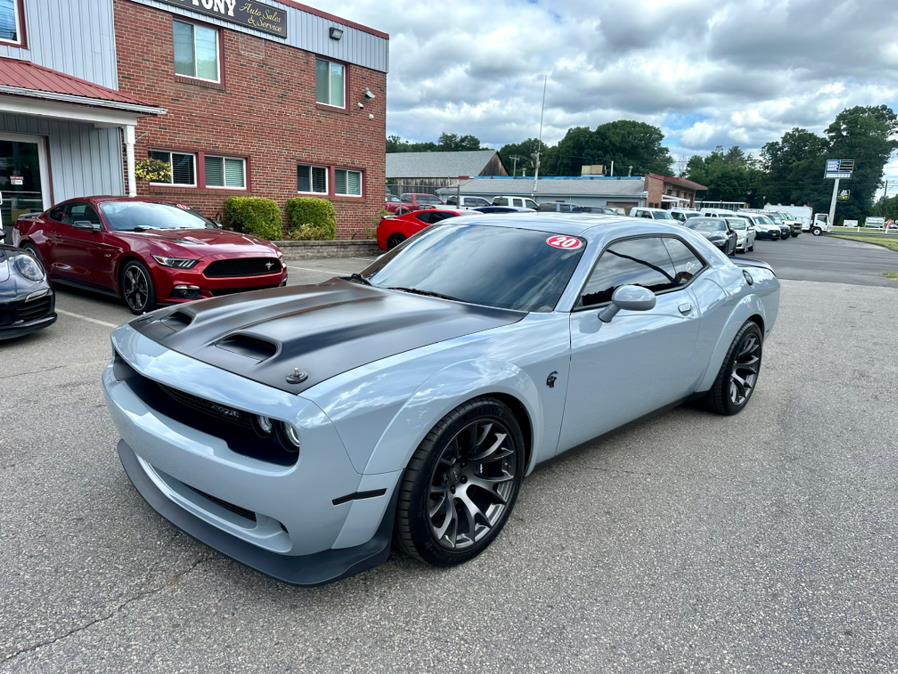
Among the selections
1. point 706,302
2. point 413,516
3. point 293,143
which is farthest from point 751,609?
point 293,143

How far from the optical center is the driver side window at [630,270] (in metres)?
3.42

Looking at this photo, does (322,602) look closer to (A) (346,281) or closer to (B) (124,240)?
(A) (346,281)

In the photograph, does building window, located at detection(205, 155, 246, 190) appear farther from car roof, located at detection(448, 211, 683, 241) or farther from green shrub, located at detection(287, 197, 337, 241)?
car roof, located at detection(448, 211, 683, 241)

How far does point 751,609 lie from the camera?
252 centimetres

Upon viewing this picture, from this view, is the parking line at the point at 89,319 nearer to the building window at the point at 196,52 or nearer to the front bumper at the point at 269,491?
the front bumper at the point at 269,491

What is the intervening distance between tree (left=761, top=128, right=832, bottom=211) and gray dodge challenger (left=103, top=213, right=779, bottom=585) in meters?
117

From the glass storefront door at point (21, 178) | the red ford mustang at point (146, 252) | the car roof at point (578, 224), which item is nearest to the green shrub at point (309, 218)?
the glass storefront door at point (21, 178)

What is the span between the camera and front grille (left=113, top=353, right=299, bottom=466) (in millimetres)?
2314

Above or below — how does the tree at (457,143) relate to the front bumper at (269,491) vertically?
above

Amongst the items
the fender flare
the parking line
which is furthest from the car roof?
the parking line

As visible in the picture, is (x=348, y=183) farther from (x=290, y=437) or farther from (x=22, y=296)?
(x=290, y=437)

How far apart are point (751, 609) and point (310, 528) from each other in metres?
1.76

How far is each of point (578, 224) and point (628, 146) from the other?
112827 mm

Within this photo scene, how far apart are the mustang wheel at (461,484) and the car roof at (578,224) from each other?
1.37 m
